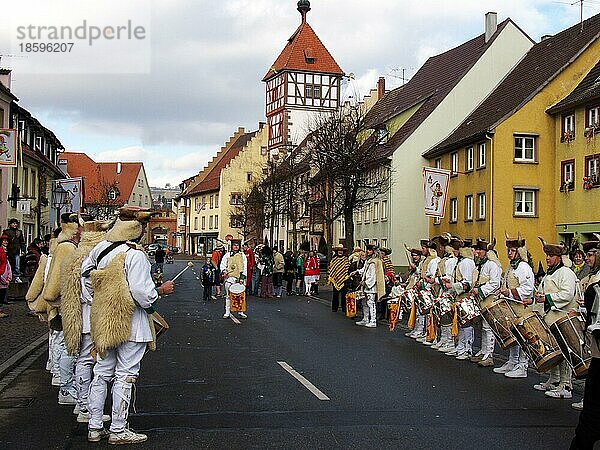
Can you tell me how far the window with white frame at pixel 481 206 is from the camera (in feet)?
137

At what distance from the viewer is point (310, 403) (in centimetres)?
→ 942

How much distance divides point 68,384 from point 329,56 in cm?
7692

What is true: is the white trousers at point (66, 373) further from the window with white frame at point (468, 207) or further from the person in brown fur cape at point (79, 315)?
the window with white frame at point (468, 207)

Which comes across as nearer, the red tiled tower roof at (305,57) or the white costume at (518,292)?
the white costume at (518,292)

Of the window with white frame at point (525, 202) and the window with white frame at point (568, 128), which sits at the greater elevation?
the window with white frame at point (568, 128)

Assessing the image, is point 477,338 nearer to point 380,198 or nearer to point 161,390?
point 161,390

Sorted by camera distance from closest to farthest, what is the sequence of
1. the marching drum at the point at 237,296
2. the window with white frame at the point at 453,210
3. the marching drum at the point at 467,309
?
the marching drum at the point at 467,309 < the marching drum at the point at 237,296 < the window with white frame at the point at 453,210

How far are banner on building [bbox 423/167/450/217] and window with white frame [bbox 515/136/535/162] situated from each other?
12.0 meters

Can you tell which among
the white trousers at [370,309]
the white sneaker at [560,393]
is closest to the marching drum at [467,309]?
the white sneaker at [560,393]

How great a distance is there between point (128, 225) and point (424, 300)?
31.9 ft

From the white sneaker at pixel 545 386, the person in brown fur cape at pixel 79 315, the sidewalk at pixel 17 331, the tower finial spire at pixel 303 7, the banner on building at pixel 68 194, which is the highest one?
the tower finial spire at pixel 303 7

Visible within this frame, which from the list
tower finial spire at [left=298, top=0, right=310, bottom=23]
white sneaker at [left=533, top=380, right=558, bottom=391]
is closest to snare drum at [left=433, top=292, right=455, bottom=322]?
white sneaker at [left=533, top=380, right=558, bottom=391]

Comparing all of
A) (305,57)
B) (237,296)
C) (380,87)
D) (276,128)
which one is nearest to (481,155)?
(237,296)

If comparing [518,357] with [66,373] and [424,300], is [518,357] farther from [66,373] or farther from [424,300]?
[66,373]
